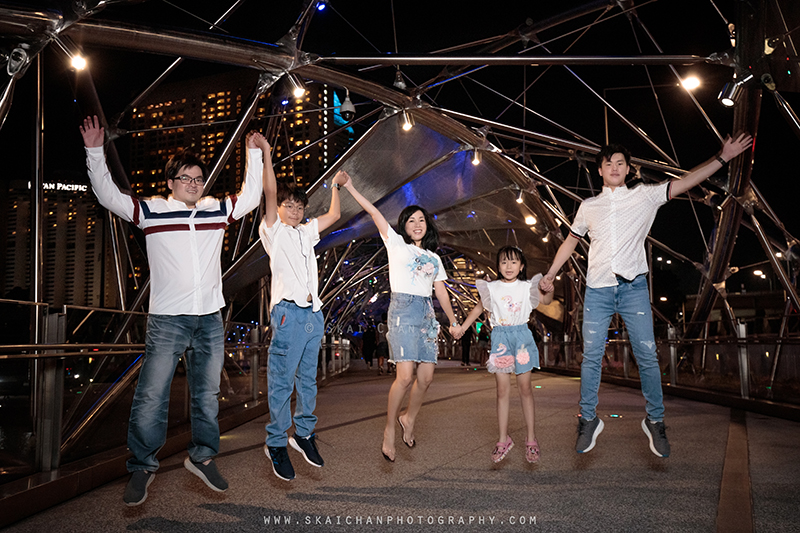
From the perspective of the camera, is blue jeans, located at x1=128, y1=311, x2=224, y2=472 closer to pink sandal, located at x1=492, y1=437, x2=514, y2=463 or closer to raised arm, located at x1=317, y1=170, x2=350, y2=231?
raised arm, located at x1=317, y1=170, x2=350, y2=231

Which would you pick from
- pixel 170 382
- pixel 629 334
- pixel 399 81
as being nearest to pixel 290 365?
pixel 170 382

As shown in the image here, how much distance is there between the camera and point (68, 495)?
426 cm

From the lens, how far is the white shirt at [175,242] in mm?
4133

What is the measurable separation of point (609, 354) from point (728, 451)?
11.4 m

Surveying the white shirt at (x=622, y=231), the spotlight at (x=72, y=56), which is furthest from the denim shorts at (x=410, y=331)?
the spotlight at (x=72, y=56)

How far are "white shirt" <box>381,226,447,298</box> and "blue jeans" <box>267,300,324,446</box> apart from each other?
0.78 metres

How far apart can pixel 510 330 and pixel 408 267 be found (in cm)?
99

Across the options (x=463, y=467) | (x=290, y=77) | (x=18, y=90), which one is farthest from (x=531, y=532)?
(x=18, y=90)

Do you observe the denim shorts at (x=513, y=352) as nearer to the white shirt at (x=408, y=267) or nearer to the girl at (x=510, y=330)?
the girl at (x=510, y=330)

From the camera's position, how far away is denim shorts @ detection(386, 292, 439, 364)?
530 cm

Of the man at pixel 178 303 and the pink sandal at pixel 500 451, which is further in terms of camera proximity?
the pink sandal at pixel 500 451

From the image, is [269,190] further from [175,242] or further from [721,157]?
[721,157]

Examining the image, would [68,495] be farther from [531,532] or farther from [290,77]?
[290,77]

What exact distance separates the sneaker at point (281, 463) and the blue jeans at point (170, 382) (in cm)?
48
